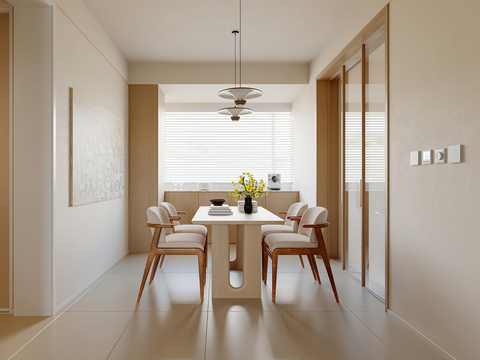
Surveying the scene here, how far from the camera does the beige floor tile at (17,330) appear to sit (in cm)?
216

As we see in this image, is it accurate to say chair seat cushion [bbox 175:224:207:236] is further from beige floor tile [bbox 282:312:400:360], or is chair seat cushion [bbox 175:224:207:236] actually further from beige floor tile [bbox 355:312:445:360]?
beige floor tile [bbox 355:312:445:360]

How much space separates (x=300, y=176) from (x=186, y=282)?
2.93 metres

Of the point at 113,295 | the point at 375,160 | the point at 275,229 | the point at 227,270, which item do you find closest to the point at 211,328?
the point at 227,270

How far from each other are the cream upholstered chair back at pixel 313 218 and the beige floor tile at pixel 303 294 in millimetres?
521

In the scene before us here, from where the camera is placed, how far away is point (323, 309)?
111 inches

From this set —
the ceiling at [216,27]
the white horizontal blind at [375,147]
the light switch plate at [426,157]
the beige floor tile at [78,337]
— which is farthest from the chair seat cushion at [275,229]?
the ceiling at [216,27]

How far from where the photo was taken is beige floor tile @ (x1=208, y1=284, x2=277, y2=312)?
9.20ft

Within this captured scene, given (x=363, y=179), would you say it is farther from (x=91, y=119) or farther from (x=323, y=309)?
(x=91, y=119)

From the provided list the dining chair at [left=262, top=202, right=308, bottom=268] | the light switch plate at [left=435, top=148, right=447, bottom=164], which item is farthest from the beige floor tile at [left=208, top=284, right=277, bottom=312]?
the light switch plate at [left=435, top=148, right=447, bottom=164]

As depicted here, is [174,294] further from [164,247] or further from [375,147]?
[375,147]

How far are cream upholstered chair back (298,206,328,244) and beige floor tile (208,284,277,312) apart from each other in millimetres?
683

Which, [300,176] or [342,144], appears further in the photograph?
[300,176]

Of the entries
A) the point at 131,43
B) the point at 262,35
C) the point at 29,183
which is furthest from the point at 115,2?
the point at 29,183

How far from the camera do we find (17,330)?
2395 millimetres
